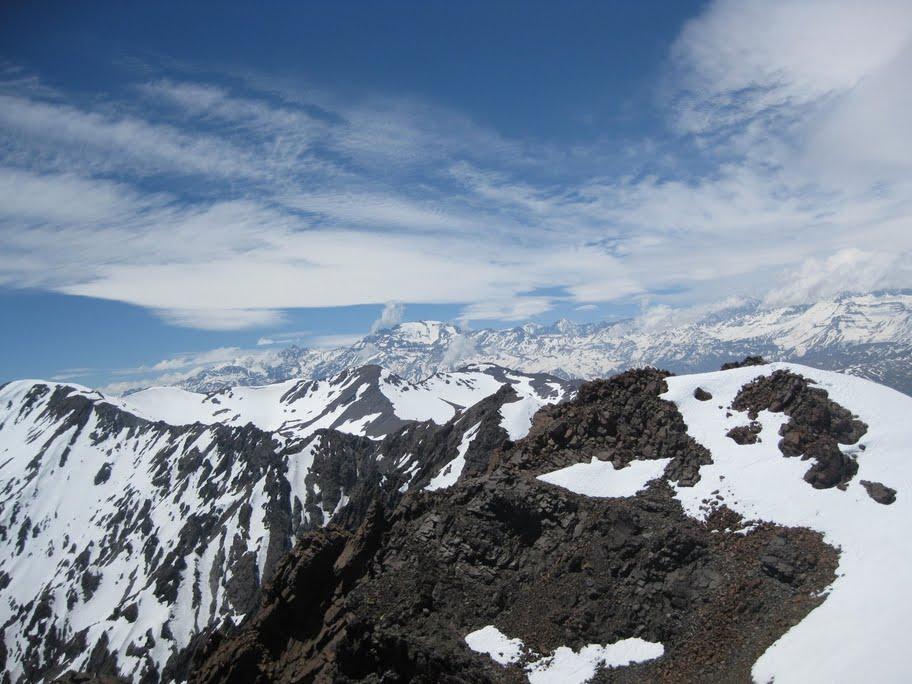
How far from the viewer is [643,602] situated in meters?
29.3

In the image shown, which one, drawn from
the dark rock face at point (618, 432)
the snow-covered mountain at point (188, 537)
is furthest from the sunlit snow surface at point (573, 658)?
Result: the snow-covered mountain at point (188, 537)

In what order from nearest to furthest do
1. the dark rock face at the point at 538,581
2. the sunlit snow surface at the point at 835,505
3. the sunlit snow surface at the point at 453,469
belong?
the sunlit snow surface at the point at 835,505, the dark rock face at the point at 538,581, the sunlit snow surface at the point at 453,469

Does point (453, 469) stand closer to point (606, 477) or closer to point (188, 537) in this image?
point (606, 477)

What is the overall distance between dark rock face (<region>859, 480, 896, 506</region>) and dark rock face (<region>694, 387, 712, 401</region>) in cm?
1441

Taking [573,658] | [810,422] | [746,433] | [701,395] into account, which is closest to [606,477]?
[746,433]

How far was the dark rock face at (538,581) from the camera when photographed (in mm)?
27406

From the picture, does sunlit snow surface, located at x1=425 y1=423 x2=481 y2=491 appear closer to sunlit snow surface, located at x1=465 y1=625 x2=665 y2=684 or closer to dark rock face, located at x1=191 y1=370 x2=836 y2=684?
dark rock face, located at x1=191 y1=370 x2=836 y2=684

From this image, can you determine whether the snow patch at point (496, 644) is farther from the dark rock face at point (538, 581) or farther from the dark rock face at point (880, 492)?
the dark rock face at point (880, 492)

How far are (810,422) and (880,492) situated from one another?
290 inches

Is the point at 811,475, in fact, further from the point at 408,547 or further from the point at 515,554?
the point at 408,547

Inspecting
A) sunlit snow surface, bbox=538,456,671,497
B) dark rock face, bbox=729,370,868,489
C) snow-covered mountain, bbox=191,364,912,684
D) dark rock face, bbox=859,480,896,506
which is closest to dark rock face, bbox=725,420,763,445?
snow-covered mountain, bbox=191,364,912,684

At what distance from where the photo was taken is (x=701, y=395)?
45.3 m

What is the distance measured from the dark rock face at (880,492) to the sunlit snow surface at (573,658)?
16117mm

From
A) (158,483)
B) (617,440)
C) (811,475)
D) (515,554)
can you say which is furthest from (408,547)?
(158,483)
